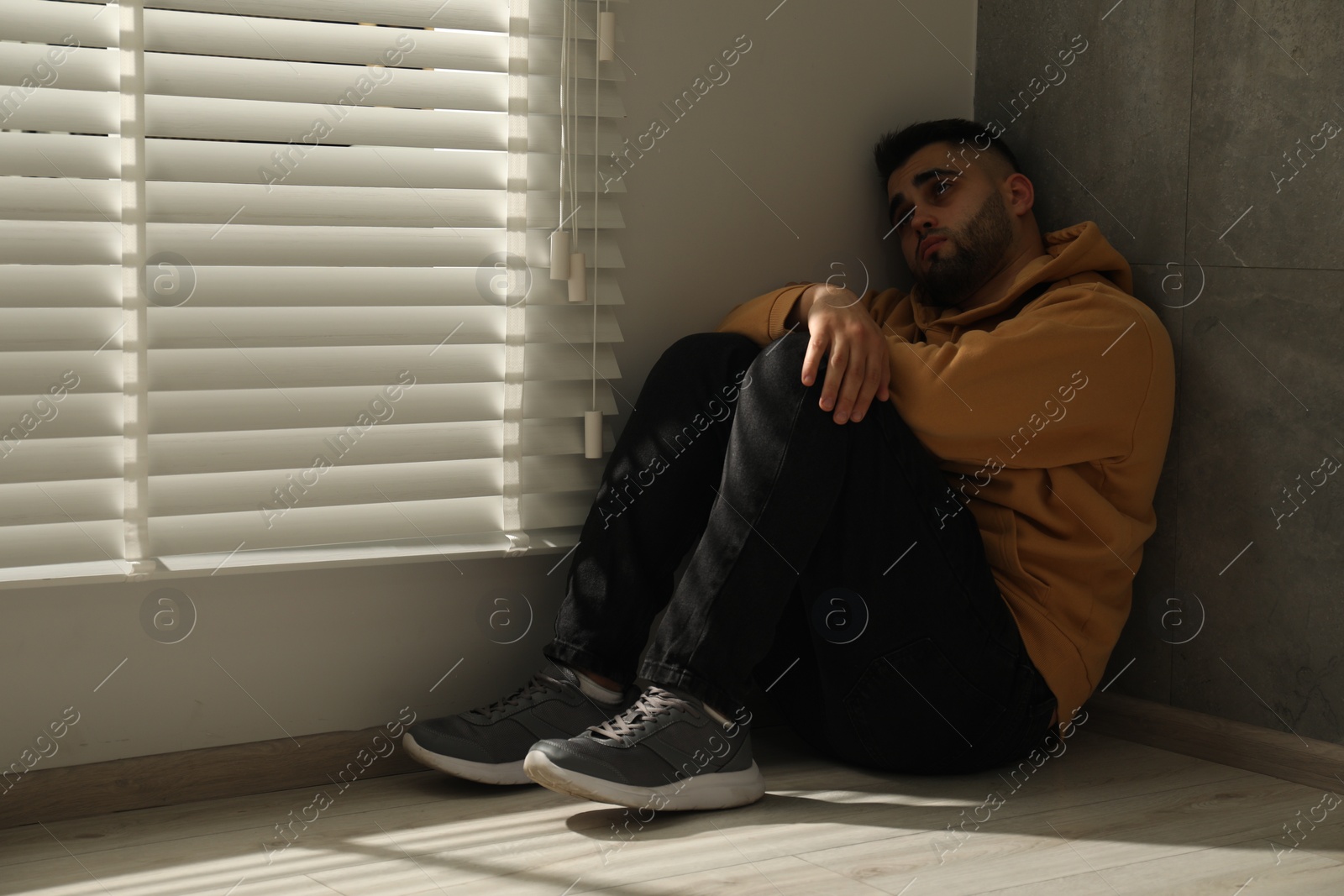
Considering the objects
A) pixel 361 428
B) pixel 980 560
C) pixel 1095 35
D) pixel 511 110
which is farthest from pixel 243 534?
pixel 1095 35

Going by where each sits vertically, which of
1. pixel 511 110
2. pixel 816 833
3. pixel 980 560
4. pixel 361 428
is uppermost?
pixel 511 110

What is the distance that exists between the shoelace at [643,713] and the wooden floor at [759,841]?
0.29ft

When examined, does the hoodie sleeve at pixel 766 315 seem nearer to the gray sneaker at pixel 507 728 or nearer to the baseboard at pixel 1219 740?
the gray sneaker at pixel 507 728

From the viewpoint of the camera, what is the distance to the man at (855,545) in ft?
3.90

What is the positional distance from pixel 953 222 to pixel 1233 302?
13.3 inches

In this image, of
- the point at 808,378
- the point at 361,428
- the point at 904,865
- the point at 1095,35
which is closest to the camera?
the point at 904,865

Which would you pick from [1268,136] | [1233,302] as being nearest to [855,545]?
[1233,302]

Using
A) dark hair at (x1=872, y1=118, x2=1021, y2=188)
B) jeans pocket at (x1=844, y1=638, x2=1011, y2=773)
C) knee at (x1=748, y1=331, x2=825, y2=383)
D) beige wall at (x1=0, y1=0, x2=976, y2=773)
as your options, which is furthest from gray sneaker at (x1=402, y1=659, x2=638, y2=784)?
dark hair at (x1=872, y1=118, x2=1021, y2=188)

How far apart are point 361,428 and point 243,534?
169 millimetres

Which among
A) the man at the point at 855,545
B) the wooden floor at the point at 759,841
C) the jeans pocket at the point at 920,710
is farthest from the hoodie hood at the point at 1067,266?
the wooden floor at the point at 759,841

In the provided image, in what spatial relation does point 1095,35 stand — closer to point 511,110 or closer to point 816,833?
point 511,110

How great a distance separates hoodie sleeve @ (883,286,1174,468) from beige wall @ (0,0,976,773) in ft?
1.11

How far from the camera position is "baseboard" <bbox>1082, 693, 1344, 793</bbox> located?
126 cm

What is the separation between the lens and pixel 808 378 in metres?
1.21
